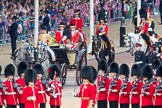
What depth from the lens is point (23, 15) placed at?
44.2m

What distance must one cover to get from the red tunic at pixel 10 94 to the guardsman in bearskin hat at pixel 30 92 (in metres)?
0.72

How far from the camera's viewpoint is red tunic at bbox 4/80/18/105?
26828 mm

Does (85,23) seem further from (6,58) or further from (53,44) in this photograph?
(53,44)

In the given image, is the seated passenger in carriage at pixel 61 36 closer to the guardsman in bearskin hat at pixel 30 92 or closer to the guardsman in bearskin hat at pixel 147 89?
the guardsman in bearskin hat at pixel 147 89

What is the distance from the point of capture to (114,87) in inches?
1087

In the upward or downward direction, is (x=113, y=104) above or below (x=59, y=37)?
below

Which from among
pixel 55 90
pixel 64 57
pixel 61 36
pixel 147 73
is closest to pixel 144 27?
pixel 61 36

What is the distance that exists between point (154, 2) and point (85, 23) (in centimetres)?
678

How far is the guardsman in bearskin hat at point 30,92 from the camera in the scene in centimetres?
2581

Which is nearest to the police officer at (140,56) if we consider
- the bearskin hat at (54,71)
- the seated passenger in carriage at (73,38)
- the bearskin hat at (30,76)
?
the seated passenger in carriage at (73,38)

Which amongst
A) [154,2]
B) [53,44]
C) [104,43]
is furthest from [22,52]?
[154,2]

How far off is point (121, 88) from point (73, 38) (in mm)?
7001

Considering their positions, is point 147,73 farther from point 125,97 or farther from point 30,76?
Answer: point 30,76

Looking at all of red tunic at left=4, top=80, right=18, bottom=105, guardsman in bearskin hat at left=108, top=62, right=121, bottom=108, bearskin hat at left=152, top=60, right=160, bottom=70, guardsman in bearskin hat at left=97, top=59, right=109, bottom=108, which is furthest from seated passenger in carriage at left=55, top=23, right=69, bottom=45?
red tunic at left=4, top=80, right=18, bottom=105
